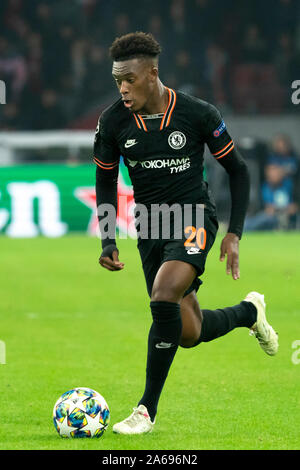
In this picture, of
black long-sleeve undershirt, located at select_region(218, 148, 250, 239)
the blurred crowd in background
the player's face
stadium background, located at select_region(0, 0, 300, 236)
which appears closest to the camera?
the player's face

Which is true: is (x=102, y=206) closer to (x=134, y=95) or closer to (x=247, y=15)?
(x=134, y=95)

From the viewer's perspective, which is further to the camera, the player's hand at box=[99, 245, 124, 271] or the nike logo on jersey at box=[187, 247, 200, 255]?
the player's hand at box=[99, 245, 124, 271]

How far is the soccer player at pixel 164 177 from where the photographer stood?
5.28 meters

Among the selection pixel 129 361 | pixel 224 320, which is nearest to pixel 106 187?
pixel 224 320

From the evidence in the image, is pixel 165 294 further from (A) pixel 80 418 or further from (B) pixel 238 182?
(B) pixel 238 182

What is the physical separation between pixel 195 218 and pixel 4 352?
277cm

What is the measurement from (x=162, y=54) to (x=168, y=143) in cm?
1810

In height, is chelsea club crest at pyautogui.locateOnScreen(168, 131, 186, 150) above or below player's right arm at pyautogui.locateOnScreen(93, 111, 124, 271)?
above

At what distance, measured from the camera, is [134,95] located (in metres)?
5.40

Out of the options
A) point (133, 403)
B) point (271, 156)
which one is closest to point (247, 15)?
point (271, 156)

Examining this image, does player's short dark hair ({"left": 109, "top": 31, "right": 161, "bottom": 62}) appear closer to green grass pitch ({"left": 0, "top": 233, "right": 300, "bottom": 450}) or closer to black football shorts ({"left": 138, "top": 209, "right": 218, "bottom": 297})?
black football shorts ({"left": 138, "top": 209, "right": 218, "bottom": 297})

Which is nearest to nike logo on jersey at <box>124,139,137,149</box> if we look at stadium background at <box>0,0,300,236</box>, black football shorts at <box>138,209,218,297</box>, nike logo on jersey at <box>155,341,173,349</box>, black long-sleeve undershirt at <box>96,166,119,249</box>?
black long-sleeve undershirt at <box>96,166,119,249</box>

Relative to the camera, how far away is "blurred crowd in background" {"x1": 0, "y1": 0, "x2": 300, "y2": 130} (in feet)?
74.4

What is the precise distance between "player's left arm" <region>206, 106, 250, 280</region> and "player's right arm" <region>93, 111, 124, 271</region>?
0.56 metres
